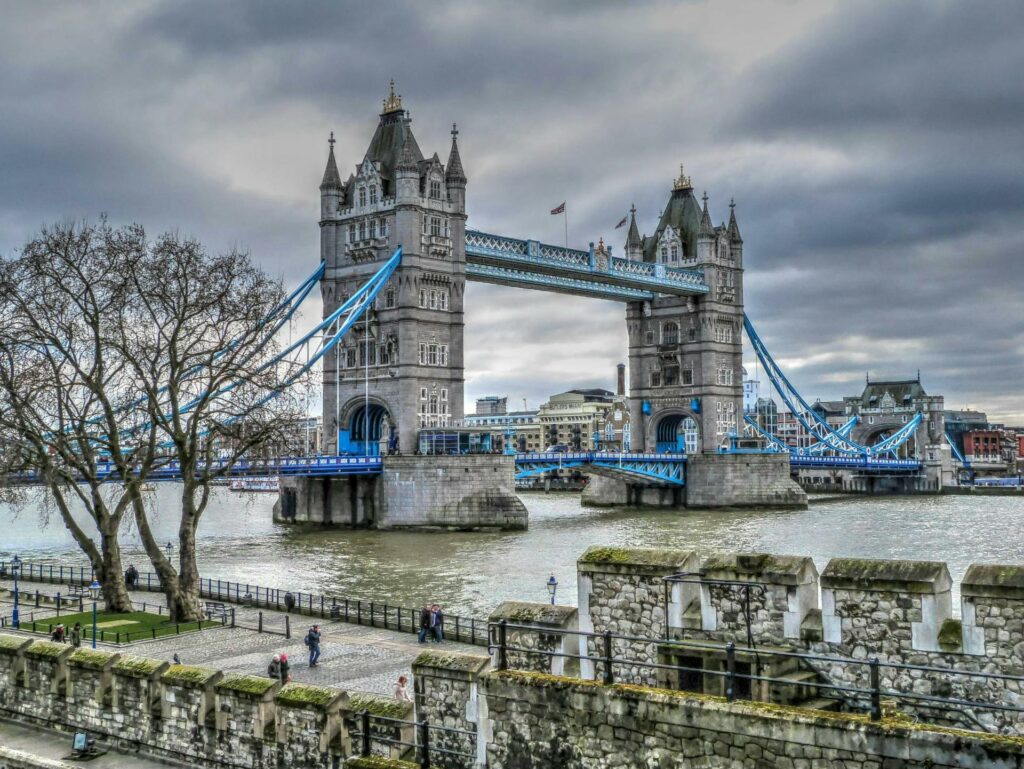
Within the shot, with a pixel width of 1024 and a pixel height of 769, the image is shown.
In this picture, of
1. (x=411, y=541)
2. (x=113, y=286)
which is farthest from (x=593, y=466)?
(x=113, y=286)

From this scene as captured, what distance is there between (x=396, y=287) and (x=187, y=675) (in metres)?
64.3

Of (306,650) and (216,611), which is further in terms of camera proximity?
(216,611)

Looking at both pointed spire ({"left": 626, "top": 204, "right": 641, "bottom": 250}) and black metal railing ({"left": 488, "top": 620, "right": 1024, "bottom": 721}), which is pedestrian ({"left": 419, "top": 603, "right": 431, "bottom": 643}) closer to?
black metal railing ({"left": 488, "top": 620, "right": 1024, "bottom": 721})

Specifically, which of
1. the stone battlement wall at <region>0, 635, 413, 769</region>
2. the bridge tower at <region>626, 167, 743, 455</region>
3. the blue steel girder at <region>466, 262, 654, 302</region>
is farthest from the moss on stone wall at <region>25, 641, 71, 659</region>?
the bridge tower at <region>626, 167, 743, 455</region>

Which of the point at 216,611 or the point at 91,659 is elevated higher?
the point at 91,659

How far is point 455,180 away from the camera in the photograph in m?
79.1

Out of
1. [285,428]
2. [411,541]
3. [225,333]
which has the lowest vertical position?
[411,541]

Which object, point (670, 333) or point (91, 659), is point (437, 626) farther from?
point (670, 333)

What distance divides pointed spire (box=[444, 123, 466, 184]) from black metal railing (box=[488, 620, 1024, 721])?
70.8 metres

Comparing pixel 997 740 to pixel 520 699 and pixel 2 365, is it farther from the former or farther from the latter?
pixel 2 365

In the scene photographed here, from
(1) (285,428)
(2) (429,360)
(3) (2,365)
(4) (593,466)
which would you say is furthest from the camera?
(4) (593,466)

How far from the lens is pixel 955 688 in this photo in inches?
324

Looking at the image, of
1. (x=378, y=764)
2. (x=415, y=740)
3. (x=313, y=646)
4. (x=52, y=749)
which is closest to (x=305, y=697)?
(x=415, y=740)

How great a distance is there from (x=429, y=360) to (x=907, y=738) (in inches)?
2778
